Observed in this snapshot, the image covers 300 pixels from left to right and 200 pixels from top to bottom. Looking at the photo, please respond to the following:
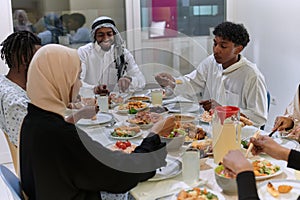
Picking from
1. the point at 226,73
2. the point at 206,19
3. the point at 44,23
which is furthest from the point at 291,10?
the point at 44,23

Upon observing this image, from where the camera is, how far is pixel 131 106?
2.53 meters

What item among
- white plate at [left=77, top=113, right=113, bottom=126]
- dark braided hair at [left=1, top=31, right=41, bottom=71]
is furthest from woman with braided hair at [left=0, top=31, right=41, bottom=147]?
white plate at [left=77, top=113, right=113, bottom=126]

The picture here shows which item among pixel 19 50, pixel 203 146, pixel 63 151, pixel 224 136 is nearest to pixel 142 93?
pixel 19 50

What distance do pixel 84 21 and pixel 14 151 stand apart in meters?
2.10

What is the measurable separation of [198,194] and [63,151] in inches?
19.0

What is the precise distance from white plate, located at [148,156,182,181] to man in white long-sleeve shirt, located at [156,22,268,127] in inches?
36.0

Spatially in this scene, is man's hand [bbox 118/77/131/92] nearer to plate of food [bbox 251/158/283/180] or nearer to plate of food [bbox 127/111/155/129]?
plate of food [bbox 127/111/155/129]

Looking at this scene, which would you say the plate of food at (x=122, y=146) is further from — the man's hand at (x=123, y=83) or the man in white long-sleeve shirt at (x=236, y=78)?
the man's hand at (x=123, y=83)

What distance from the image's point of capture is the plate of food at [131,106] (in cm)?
246

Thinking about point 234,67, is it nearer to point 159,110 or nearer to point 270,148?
point 159,110

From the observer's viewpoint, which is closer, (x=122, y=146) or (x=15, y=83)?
(x=122, y=146)

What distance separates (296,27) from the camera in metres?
3.47

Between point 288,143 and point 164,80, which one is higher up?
point 164,80

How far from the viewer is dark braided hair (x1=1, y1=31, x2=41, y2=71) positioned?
7.47 ft
